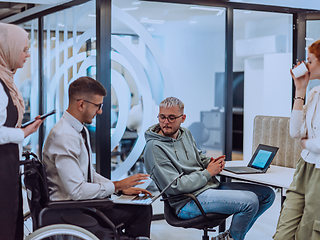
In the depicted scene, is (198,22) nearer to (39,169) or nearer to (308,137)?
(308,137)

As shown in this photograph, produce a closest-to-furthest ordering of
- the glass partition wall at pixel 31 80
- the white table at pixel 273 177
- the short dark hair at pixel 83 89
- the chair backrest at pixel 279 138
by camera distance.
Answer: the short dark hair at pixel 83 89 < the white table at pixel 273 177 < the chair backrest at pixel 279 138 < the glass partition wall at pixel 31 80

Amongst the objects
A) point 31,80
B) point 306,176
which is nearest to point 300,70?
point 306,176

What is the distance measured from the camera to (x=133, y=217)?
225 cm

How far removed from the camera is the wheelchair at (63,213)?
190cm

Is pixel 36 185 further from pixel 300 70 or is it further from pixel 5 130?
pixel 300 70

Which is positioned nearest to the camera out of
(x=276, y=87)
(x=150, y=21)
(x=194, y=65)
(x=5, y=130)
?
(x=5, y=130)

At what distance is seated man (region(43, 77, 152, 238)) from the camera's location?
196 centimetres

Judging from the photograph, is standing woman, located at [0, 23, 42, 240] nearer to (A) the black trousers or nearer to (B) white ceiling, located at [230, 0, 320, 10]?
(A) the black trousers

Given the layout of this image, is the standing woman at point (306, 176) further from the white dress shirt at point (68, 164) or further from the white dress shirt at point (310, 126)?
the white dress shirt at point (68, 164)

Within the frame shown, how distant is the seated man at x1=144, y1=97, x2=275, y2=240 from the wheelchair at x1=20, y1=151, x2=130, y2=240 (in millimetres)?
644

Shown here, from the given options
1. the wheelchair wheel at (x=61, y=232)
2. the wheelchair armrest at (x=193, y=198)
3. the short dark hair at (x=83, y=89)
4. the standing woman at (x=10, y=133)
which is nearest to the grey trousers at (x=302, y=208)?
the wheelchair armrest at (x=193, y=198)

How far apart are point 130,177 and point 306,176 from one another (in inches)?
40.5

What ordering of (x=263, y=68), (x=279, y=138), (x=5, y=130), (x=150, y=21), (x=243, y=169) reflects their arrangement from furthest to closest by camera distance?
(x=263, y=68) → (x=150, y=21) → (x=279, y=138) → (x=243, y=169) → (x=5, y=130)

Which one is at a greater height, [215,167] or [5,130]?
[5,130]
